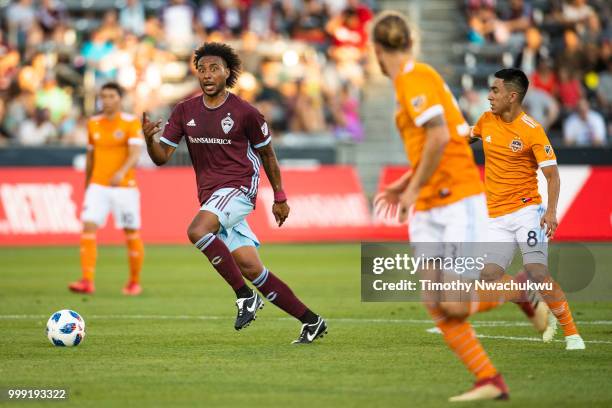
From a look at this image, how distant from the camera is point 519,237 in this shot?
33.6 ft

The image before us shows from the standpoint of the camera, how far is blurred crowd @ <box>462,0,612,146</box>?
2498 centimetres

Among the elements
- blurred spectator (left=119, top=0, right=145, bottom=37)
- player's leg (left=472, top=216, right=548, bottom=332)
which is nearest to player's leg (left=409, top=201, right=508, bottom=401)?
player's leg (left=472, top=216, right=548, bottom=332)

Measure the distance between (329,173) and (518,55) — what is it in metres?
6.65

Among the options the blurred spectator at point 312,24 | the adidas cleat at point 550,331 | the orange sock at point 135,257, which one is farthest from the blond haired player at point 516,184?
the blurred spectator at point 312,24

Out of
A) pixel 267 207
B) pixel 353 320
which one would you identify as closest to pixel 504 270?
pixel 353 320

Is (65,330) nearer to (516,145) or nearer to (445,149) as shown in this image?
(445,149)

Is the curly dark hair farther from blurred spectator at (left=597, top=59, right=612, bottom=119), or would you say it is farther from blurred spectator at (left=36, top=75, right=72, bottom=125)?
blurred spectator at (left=597, top=59, right=612, bottom=119)

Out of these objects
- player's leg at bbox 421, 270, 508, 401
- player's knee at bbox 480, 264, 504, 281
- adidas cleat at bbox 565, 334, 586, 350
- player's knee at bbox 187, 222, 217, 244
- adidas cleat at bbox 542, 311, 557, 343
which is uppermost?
player's knee at bbox 187, 222, 217, 244

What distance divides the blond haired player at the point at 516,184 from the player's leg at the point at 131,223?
597 centimetres

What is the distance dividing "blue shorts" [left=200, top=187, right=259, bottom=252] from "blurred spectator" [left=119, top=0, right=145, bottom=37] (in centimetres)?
1737

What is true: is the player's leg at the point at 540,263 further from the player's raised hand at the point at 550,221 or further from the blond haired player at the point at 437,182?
the blond haired player at the point at 437,182

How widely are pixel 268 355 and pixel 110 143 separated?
6.40 m

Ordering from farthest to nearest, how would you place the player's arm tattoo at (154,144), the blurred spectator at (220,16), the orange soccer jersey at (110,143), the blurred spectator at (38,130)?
the blurred spectator at (220,16) < the blurred spectator at (38,130) < the orange soccer jersey at (110,143) < the player's arm tattoo at (154,144)

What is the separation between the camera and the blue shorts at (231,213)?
10.1 meters
